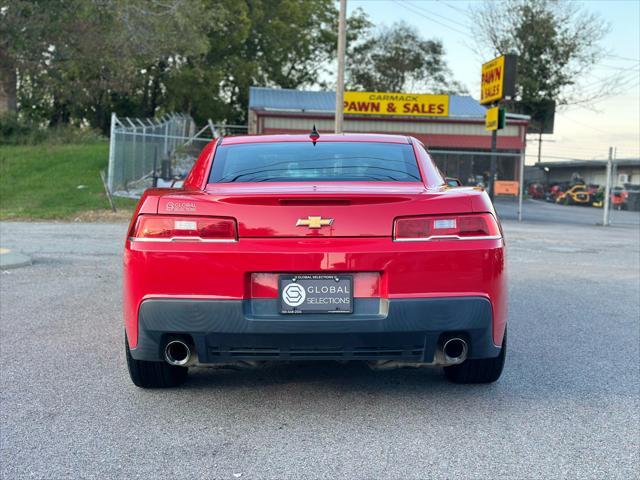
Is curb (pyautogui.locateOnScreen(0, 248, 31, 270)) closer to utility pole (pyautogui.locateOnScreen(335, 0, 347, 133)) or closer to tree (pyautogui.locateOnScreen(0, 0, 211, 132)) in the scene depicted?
utility pole (pyautogui.locateOnScreen(335, 0, 347, 133))

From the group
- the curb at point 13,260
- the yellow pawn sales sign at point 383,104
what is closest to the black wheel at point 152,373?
the curb at point 13,260

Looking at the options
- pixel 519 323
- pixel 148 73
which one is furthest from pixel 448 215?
pixel 148 73

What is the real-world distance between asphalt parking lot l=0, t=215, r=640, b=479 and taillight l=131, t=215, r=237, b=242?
3.13 ft

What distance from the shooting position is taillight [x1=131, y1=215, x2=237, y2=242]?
385 centimetres

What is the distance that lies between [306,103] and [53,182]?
17.0 m

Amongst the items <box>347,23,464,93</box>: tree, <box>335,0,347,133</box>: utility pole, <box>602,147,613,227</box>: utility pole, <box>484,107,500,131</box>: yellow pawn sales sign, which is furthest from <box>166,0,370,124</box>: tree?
<box>602,147,613,227</box>: utility pole

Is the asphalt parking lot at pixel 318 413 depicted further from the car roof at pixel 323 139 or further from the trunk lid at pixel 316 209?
the car roof at pixel 323 139

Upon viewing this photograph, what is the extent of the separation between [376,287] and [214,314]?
2.70 ft

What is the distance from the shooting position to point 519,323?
6539 mm

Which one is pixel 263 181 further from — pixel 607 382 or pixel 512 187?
pixel 512 187

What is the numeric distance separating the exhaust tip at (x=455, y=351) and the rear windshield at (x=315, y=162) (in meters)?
1.07

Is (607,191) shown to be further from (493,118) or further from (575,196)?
(575,196)

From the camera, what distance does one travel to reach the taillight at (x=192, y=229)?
12.6ft

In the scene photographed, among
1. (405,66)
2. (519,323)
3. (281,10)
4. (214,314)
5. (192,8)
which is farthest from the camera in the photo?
(405,66)
